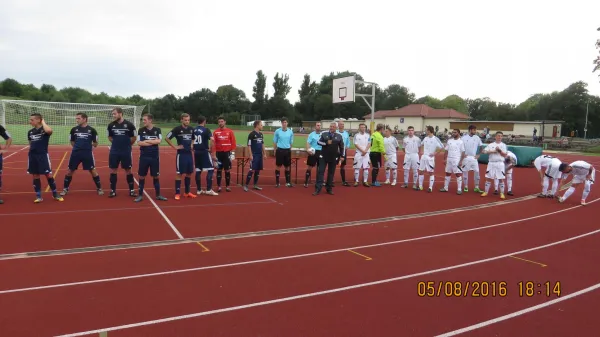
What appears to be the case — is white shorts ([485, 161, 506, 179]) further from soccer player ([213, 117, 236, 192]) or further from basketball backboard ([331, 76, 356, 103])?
basketball backboard ([331, 76, 356, 103])

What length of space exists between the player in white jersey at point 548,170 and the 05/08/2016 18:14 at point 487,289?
6.76 meters

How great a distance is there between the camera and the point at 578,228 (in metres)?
7.34

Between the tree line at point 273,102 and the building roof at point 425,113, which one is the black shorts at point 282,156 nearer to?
the building roof at point 425,113

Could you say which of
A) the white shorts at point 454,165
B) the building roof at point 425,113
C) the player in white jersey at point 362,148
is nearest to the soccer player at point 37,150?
the player in white jersey at point 362,148

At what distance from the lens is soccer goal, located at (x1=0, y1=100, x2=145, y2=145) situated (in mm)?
25562

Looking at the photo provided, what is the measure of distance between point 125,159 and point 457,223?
24.6ft

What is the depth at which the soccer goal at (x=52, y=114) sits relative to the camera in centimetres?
2556

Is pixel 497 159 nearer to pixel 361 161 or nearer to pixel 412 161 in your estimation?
pixel 412 161

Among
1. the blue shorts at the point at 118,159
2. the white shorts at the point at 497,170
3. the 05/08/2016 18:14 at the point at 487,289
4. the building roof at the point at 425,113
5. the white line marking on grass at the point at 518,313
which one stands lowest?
the white line marking on grass at the point at 518,313

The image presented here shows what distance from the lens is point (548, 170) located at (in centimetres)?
1030

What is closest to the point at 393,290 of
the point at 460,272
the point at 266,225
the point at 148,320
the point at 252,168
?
the point at 460,272

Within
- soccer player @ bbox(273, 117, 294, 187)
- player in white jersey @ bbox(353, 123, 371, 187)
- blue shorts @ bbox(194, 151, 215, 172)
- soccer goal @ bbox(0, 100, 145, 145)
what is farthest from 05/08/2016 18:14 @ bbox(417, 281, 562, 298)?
soccer goal @ bbox(0, 100, 145, 145)

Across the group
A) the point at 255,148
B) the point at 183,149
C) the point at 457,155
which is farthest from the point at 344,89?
the point at 183,149

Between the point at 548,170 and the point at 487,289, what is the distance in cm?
768
